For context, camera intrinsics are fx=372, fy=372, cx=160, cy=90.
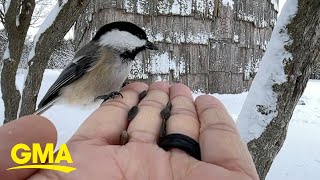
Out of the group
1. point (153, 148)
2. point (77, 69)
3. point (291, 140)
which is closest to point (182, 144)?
point (153, 148)

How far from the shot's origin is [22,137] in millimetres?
787

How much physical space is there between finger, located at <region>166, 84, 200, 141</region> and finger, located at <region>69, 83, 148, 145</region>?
5.2 inches

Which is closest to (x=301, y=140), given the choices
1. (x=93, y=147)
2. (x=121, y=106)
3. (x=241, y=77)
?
(x=241, y=77)

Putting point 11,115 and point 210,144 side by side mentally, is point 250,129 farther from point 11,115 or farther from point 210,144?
point 11,115

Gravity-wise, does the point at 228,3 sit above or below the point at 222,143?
above

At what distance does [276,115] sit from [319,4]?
0.53 metres

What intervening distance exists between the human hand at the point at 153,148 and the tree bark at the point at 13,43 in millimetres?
1330

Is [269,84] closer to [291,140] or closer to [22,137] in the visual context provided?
[22,137]

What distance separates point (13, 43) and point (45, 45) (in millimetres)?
290

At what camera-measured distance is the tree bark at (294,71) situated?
1.67 meters

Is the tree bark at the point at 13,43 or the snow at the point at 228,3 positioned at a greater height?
the snow at the point at 228,3

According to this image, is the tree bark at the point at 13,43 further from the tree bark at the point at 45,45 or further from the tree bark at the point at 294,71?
the tree bark at the point at 294,71

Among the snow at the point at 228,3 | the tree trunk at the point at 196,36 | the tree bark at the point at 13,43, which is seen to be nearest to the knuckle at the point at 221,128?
the tree bark at the point at 13,43

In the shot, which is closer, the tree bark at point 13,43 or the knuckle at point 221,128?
the knuckle at point 221,128
